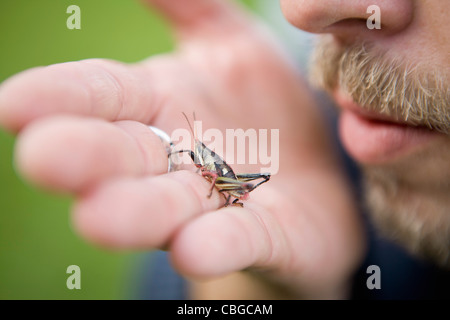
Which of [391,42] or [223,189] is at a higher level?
[391,42]

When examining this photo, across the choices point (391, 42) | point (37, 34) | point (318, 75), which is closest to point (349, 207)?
point (318, 75)

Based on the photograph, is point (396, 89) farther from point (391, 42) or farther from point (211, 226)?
point (211, 226)

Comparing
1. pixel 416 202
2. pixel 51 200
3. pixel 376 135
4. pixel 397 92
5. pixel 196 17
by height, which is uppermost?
pixel 196 17

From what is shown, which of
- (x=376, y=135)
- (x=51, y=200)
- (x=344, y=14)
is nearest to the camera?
(x=344, y=14)

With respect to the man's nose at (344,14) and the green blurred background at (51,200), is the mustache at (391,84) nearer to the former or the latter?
the man's nose at (344,14)

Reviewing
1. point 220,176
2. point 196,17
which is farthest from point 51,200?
point 220,176

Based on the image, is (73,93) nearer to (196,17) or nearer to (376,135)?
(376,135)
